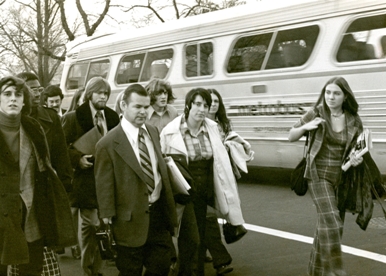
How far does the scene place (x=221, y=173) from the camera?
5422 millimetres

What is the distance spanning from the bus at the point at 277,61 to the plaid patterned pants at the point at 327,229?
423 centimetres

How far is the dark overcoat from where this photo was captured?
13.6 feet

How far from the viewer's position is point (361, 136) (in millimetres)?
5203

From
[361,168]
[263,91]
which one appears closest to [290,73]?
[263,91]

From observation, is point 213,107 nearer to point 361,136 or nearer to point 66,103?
point 361,136

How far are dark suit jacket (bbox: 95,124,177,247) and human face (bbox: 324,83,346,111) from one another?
72.5 inches

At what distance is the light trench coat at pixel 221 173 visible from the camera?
5.41m

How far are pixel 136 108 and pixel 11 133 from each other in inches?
35.0

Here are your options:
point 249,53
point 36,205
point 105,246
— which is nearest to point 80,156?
point 105,246

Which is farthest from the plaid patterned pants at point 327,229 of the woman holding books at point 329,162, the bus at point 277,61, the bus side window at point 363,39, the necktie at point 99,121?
the bus side window at point 363,39

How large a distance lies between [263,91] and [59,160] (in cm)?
632

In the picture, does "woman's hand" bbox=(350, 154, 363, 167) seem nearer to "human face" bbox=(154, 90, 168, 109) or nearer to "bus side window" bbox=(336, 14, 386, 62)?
"human face" bbox=(154, 90, 168, 109)

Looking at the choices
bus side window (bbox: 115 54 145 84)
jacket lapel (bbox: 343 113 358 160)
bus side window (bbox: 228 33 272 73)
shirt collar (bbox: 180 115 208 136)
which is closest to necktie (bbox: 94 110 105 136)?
shirt collar (bbox: 180 115 208 136)

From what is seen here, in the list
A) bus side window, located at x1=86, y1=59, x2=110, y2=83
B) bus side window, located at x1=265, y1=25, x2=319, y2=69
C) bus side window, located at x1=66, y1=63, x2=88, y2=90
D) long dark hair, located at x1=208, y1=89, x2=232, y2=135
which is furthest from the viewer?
bus side window, located at x1=66, y1=63, x2=88, y2=90
